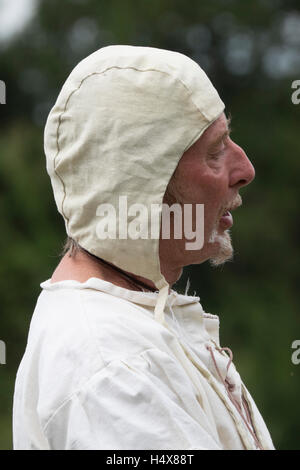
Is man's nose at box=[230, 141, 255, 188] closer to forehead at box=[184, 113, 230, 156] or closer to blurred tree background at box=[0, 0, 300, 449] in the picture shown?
forehead at box=[184, 113, 230, 156]

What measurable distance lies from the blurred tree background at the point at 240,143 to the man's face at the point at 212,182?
632cm

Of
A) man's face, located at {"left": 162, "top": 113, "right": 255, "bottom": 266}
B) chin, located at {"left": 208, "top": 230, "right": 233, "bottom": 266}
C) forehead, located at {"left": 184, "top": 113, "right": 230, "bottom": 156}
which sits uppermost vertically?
forehead, located at {"left": 184, "top": 113, "right": 230, "bottom": 156}

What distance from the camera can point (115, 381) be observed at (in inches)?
72.6

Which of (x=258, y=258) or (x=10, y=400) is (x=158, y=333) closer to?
(x=10, y=400)

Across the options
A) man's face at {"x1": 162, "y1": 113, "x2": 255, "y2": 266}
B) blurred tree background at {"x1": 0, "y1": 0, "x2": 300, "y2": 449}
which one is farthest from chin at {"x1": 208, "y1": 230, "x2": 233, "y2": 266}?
blurred tree background at {"x1": 0, "y1": 0, "x2": 300, "y2": 449}

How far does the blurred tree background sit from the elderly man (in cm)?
638

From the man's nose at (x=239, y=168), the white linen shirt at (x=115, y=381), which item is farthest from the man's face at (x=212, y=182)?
the white linen shirt at (x=115, y=381)

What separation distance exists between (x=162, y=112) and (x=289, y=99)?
26.0ft

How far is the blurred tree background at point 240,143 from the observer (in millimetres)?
9086

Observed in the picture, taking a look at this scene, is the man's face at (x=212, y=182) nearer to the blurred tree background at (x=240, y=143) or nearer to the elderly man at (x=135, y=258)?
the elderly man at (x=135, y=258)

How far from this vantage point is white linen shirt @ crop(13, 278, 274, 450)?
182cm

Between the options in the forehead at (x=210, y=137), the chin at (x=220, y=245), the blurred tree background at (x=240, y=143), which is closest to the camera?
the forehead at (x=210, y=137)

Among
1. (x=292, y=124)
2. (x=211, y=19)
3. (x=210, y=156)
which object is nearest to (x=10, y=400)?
(x=292, y=124)

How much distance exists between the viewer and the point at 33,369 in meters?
2.03
